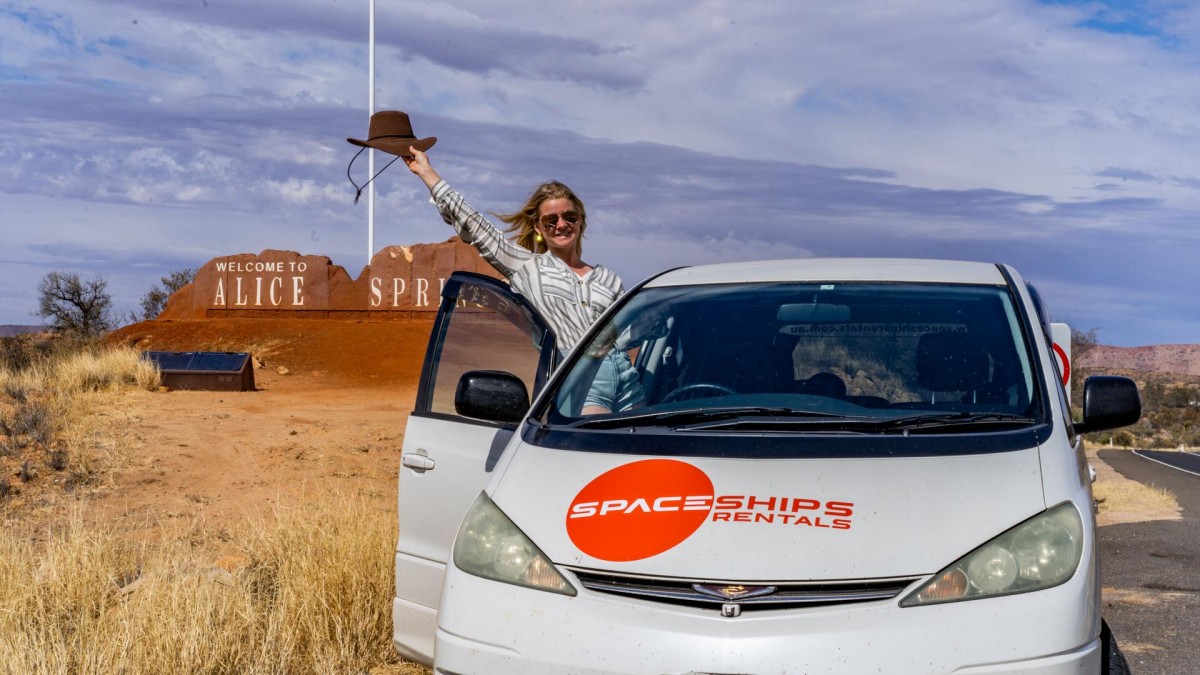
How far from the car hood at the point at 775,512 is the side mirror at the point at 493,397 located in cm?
71

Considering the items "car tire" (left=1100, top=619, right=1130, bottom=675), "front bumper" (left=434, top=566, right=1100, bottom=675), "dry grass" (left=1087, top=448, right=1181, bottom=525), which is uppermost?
"front bumper" (left=434, top=566, right=1100, bottom=675)

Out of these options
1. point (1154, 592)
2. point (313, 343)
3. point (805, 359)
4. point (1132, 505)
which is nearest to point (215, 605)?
point (805, 359)

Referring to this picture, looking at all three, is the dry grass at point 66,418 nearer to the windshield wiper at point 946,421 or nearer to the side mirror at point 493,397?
the side mirror at point 493,397

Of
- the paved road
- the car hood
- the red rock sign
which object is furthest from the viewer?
the red rock sign

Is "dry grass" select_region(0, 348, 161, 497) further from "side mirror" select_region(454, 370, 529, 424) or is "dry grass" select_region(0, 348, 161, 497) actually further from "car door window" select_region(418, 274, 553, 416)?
"side mirror" select_region(454, 370, 529, 424)

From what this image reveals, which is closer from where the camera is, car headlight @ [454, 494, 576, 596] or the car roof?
car headlight @ [454, 494, 576, 596]

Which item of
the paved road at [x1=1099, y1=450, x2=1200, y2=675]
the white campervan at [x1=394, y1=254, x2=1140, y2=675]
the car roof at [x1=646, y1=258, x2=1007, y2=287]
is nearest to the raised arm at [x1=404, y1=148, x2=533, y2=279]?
the car roof at [x1=646, y1=258, x2=1007, y2=287]

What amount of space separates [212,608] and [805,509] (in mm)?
3216

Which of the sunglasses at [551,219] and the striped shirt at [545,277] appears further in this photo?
the sunglasses at [551,219]

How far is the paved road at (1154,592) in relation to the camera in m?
6.29

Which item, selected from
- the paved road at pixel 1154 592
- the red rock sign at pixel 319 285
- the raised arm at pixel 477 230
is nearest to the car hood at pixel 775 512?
the raised arm at pixel 477 230

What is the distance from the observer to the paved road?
6.29 m

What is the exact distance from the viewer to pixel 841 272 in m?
4.54

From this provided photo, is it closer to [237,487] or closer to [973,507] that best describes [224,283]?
[237,487]
